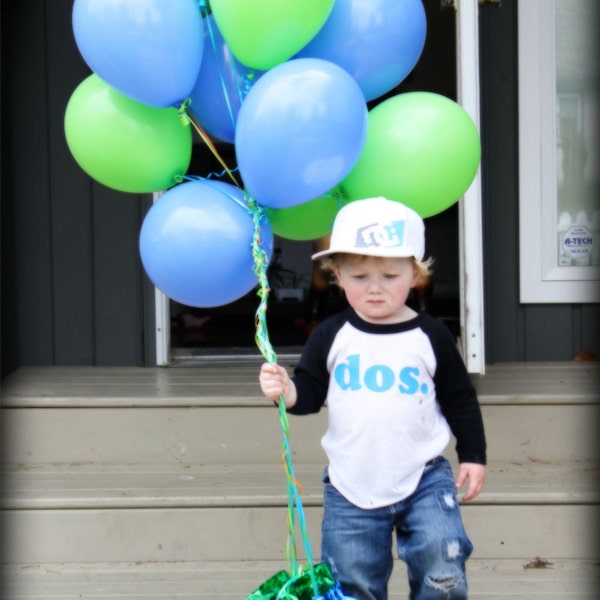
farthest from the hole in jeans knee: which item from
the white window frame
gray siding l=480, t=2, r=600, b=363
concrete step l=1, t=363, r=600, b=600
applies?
the white window frame

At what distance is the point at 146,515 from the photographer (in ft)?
10.3

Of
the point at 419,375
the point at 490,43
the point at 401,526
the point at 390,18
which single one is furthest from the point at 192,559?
the point at 490,43

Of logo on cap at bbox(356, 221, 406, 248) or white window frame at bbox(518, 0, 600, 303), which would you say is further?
white window frame at bbox(518, 0, 600, 303)

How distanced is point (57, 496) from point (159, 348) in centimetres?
137

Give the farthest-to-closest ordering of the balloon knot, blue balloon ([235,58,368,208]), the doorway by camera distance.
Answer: the doorway → the balloon knot → blue balloon ([235,58,368,208])

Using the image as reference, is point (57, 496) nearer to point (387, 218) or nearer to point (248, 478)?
point (248, 478)

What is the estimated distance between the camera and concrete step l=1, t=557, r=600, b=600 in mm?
2924

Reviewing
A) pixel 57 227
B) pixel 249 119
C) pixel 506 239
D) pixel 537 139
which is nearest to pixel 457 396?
pixel 249 119

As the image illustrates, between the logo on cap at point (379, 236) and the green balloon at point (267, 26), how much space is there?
1.41 feet

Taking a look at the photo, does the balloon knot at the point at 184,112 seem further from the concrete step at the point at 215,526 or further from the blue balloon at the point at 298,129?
the concrete step at the point at 215,526

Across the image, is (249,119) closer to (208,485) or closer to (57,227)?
(208,485)

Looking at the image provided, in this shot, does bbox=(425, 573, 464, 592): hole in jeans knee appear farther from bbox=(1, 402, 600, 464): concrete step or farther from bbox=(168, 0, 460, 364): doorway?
bbox=(168, 0, 460, 364): doorway

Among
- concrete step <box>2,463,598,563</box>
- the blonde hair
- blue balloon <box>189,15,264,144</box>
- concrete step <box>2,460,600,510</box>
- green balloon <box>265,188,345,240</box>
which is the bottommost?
concrete step <box>2,463,598,563</box>

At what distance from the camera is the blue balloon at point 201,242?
2053mm
